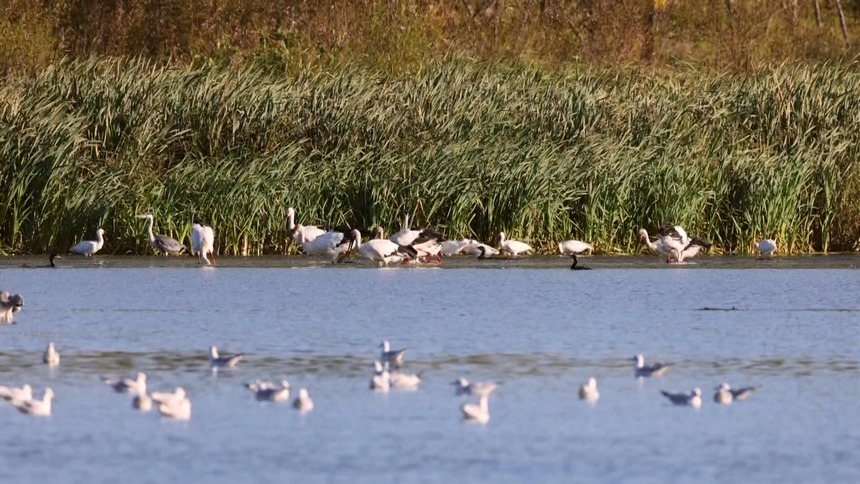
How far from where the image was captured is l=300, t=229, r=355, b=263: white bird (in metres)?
20.5

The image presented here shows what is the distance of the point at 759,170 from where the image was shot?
21.7 meters

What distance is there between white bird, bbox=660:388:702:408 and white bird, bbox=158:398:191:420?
2.60 meters

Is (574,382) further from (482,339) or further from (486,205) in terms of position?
(486,205)

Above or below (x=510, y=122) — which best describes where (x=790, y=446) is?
below

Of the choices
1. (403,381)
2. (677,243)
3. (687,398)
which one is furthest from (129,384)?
(677,243)

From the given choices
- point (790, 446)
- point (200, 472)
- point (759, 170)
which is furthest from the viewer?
point (759, 170)

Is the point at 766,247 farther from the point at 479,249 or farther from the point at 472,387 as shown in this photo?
the point at 472,387

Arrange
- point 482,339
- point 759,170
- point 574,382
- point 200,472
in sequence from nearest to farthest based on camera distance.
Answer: point 200,472, point 574,382, point 482,339, point 759,170

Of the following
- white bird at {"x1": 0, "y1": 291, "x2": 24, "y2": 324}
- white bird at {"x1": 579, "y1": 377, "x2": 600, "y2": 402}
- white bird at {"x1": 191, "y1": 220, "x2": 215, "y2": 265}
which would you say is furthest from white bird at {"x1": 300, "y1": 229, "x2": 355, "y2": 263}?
white bird at {"x1": 579, "y1": 377, "x2": 600, "y2": 402}

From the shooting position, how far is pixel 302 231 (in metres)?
20.9

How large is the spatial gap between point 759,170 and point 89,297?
871cm

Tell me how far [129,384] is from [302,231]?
10.9 meters

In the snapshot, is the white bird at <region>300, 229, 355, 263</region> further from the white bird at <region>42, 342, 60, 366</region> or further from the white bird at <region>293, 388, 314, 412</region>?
the white bird at <region>293, 388, 314, 412</region>

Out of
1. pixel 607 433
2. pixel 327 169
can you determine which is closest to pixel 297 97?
pixel 327 169
